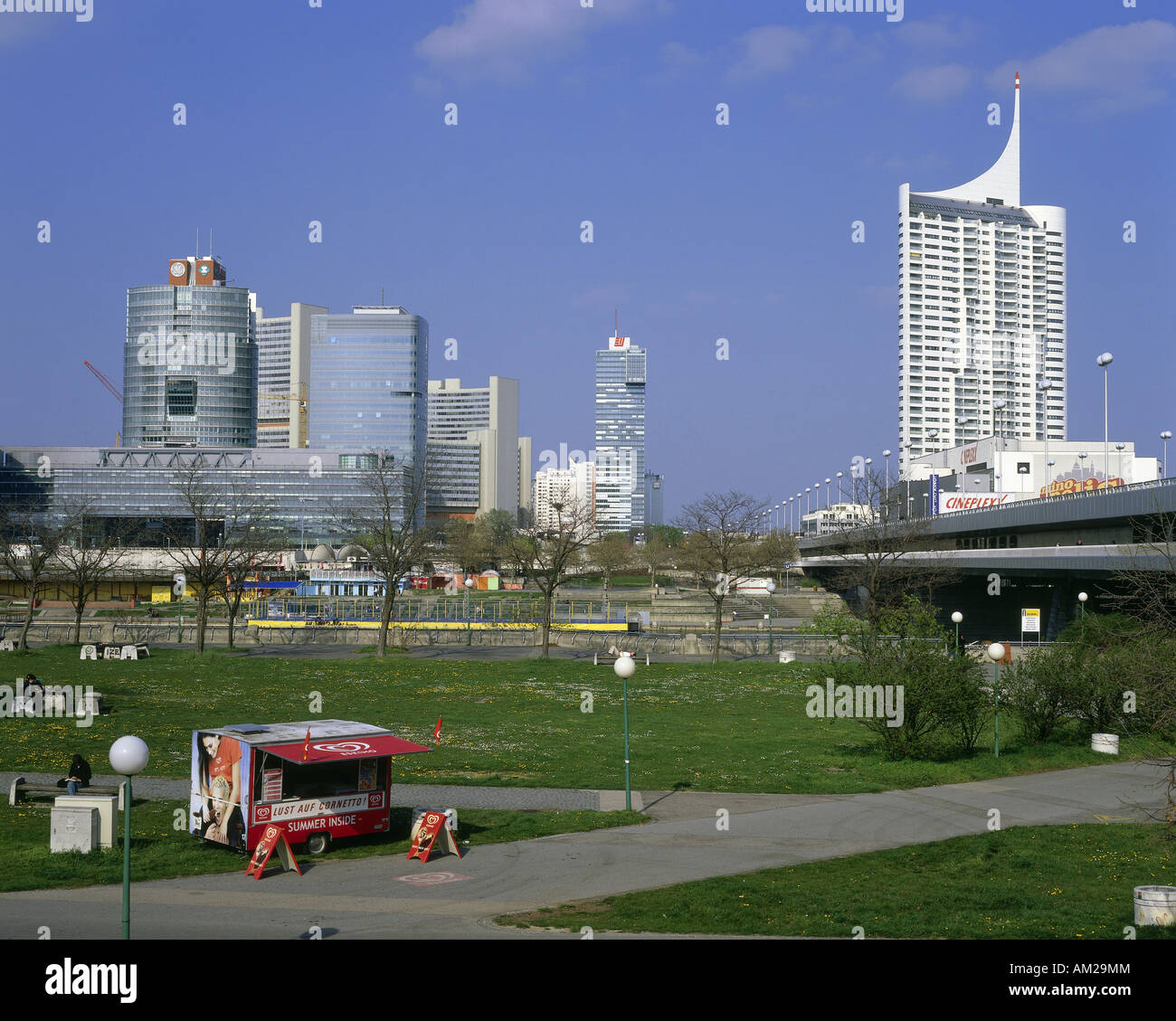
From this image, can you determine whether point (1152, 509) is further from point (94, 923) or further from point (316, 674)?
point (94, 923)

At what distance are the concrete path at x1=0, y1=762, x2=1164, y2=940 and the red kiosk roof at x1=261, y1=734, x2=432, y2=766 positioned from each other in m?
1.68

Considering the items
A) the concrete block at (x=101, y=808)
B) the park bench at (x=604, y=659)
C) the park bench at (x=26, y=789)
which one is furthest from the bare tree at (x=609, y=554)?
→ the concrete block at (x=101, y=808)

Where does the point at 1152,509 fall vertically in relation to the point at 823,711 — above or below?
above

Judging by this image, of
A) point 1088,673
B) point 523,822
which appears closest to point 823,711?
point 1088,673

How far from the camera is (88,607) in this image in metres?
88.1

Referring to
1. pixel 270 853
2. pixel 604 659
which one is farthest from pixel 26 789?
pixel 604 659

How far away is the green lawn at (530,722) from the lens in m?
23.5

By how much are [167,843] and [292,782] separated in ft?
7.90

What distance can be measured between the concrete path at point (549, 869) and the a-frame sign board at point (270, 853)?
0.52ft

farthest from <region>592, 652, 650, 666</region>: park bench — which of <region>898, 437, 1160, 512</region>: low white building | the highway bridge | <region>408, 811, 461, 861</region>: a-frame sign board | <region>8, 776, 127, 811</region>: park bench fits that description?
<region>898, 437, 1160, 512</region>: low white building

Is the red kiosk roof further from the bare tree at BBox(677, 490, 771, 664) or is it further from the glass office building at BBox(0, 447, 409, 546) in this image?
the glass office building at BBox(0, 447, 409, 546)

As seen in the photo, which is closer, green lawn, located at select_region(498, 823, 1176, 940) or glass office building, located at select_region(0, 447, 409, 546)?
green lawn, located at select_region(498, 823, 1176, 940)

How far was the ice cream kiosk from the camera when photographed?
16.3 meters
